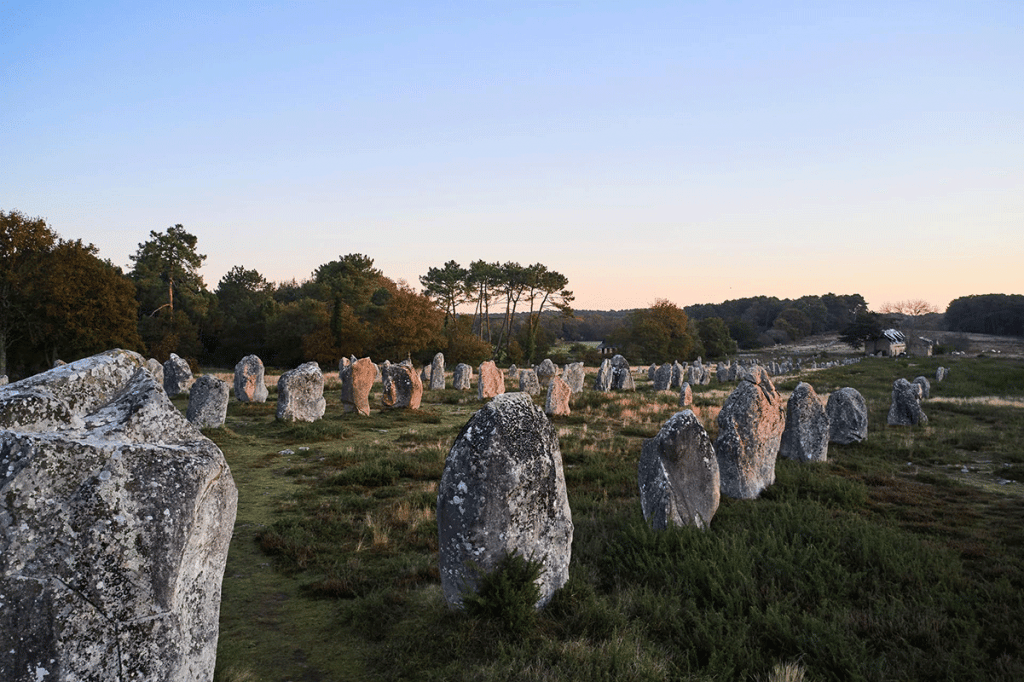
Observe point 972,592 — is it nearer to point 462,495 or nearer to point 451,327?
point 462,495

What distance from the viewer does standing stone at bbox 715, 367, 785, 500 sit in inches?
359

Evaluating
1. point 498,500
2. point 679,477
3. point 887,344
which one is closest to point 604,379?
point 679,477

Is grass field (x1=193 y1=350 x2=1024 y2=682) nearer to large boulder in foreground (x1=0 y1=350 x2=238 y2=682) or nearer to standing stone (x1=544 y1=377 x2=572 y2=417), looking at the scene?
large boulder in foreground (x1=0 y1=350 x2=238 y2=682)

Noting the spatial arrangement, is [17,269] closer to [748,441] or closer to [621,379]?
[621,379]

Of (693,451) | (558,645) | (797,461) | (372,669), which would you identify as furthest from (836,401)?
(372,669)

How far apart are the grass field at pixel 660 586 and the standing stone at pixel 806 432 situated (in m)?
0.50

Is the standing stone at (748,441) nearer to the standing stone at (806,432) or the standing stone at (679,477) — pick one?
the standing stone at (679,477)

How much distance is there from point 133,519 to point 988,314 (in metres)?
111

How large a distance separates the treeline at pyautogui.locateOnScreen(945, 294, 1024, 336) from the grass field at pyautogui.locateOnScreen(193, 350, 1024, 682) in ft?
305

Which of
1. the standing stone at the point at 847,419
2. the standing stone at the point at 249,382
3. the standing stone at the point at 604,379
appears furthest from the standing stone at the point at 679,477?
the standing stone at the point at 604,379

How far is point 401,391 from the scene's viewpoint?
21109 millimetres

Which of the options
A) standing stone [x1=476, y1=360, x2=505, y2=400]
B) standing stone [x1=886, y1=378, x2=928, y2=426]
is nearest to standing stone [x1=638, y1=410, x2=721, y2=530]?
standing stone [x1=886, y1=378, x2=928, y2=426]

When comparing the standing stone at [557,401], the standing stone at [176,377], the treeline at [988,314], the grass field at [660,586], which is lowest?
the grass field at [660,586]

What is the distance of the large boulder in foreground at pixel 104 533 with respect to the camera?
3.00 m
